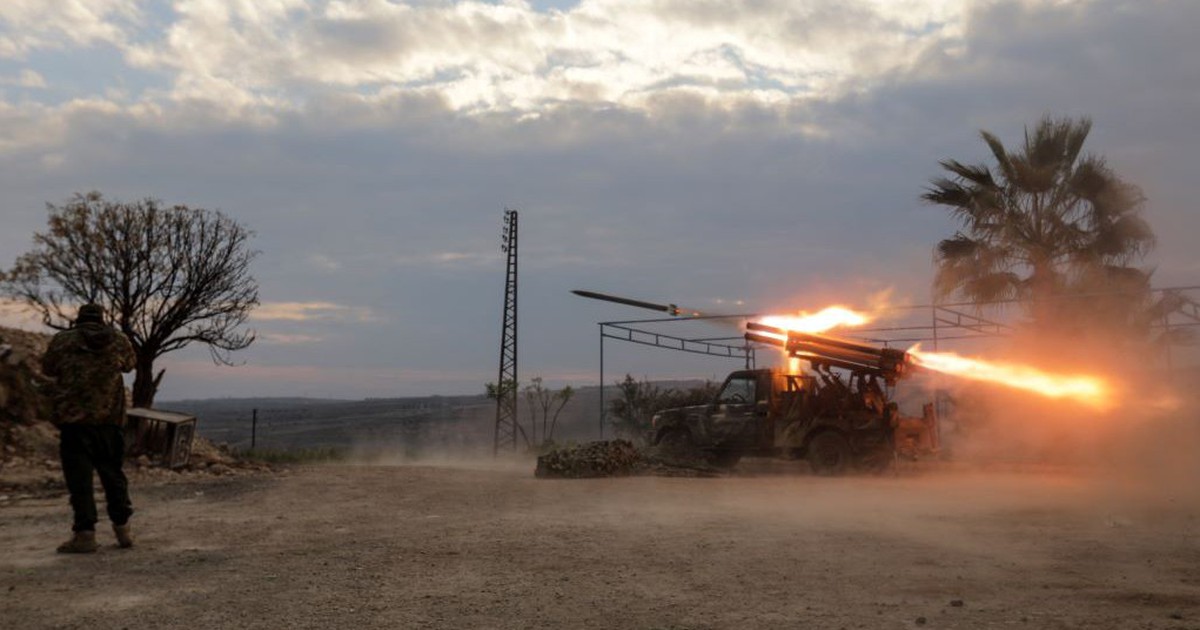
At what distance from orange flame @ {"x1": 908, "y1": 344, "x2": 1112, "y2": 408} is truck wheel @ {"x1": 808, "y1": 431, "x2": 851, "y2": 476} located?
9.95 ft

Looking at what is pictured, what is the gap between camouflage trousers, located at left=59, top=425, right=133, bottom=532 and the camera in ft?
22.8

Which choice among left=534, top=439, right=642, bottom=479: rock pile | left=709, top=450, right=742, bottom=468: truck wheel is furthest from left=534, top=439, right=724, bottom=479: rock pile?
left=709, top=450, right=742, bottom=468: truck wheel

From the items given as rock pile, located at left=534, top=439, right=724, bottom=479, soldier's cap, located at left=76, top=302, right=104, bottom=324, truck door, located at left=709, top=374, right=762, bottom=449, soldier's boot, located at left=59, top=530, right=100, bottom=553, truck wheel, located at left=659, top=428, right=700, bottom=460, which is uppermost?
soldier's cap, located at left=76, top=302, right=104, bottom=324

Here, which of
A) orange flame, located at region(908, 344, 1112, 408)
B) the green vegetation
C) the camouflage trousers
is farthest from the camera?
the green vegetation

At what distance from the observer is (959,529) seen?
8.36 metres

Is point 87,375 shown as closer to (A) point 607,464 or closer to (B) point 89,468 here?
(B) point 89,468

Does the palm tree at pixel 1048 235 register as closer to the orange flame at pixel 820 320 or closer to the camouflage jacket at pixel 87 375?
the orange flame at pixel 820 320

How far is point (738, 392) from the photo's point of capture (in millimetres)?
16828

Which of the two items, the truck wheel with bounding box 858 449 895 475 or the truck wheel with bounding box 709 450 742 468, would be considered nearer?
the truck wheel with bounding box 858 449 895 475

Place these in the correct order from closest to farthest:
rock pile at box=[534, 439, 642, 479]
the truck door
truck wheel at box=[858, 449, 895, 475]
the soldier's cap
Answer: the soldier's cap < truck wheel at box=[858, 449, 895, 475] < rock pile at box=[534, 439, 642, 479] < the truck door

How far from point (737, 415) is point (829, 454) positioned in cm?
192

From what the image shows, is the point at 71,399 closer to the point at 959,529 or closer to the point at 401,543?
the point at 401,543

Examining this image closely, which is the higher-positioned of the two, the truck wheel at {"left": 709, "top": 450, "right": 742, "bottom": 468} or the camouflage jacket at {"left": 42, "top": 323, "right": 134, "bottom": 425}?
the camouflage jacket at {"left": 42, "top": 323, "right": 134, "bottom": 425}

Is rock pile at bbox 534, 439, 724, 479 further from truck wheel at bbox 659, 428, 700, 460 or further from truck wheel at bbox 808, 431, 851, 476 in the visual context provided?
truck wheel at bbox 808, 431, 851, 476
